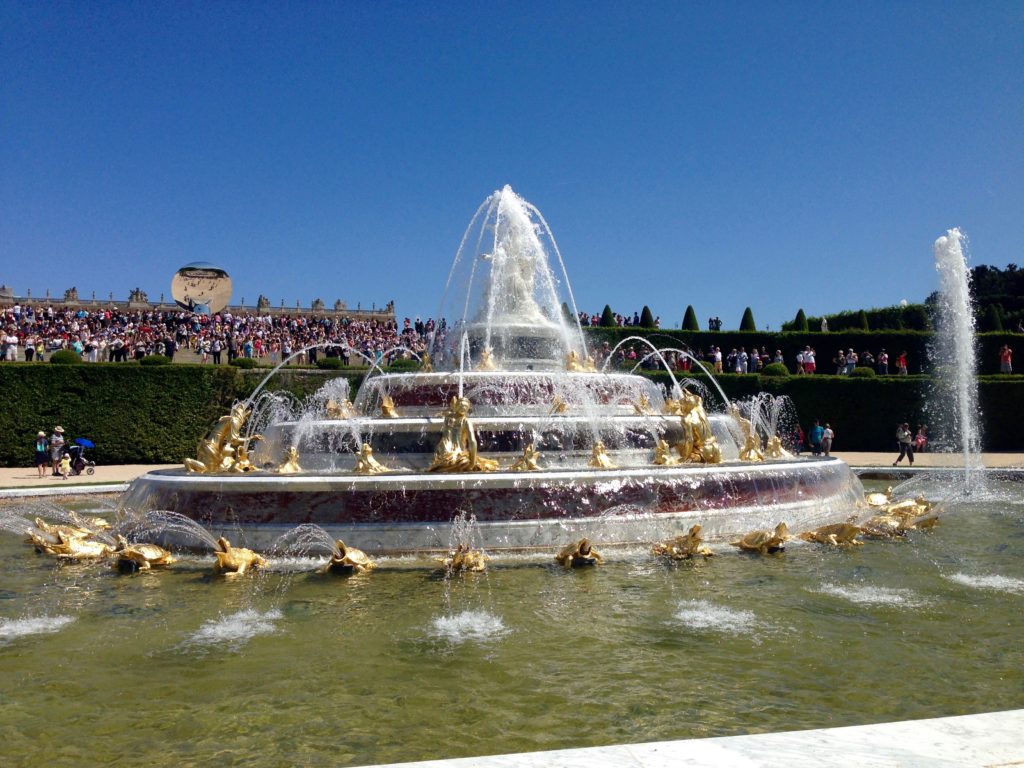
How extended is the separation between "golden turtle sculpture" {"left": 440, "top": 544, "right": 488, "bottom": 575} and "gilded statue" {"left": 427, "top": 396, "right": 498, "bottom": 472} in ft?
6.43

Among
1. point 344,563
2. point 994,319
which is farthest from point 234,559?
point 994,319

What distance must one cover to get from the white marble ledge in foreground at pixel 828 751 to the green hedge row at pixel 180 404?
27392 mm

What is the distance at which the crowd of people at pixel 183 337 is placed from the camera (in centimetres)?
3986

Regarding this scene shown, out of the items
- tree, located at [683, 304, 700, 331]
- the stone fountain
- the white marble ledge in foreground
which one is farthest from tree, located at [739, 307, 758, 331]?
the white marble ledge in foreground

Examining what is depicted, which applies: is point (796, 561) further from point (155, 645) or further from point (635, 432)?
point (155, 645)

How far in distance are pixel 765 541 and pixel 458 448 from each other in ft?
14.5

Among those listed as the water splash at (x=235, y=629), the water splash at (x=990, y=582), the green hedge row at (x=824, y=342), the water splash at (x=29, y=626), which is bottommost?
→ the water splash at (x=990, y=582)

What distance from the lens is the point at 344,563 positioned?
9.93 m

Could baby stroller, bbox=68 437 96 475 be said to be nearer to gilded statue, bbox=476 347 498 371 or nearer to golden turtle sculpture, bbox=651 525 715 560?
gilded statue, bbox=476 347 498 371

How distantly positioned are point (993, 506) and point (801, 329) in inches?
1393

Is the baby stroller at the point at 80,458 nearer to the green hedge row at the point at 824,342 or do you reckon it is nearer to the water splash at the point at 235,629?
the water splash at the point at 235,629

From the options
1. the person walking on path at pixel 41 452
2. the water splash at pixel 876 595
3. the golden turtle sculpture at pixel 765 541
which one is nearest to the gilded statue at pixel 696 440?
the golden turtle sculpture at pixel 765 541

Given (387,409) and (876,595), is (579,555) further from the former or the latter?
(387,409)

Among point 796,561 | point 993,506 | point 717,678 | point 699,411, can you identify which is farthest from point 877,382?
point 717,678
